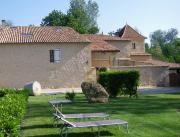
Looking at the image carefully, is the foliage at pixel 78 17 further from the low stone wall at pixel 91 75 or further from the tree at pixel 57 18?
the low stone wall at pixel 91 75

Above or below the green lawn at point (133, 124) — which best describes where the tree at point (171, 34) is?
above

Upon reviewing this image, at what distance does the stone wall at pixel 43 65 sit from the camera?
45406 mm

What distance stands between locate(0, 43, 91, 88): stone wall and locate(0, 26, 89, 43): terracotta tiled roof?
1.79ft

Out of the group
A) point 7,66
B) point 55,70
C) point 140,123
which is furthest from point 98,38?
point 140,123

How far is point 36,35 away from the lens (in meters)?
47.7

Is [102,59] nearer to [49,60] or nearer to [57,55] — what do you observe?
[57,55]

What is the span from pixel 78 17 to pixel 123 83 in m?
52.3

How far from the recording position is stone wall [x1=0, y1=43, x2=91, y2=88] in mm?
45406

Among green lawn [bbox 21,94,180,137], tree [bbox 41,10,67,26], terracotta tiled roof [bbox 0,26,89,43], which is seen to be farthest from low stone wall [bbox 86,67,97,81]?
green lawn [bbox 21,94,180,137]

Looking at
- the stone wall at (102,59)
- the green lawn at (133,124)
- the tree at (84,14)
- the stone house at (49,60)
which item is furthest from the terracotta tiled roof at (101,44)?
the green lawn at (133,124)

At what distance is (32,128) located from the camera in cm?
1416

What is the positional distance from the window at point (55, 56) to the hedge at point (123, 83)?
2025cm

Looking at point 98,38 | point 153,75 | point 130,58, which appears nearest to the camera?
point 153,75

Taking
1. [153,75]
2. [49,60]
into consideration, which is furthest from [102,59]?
[49,60]
